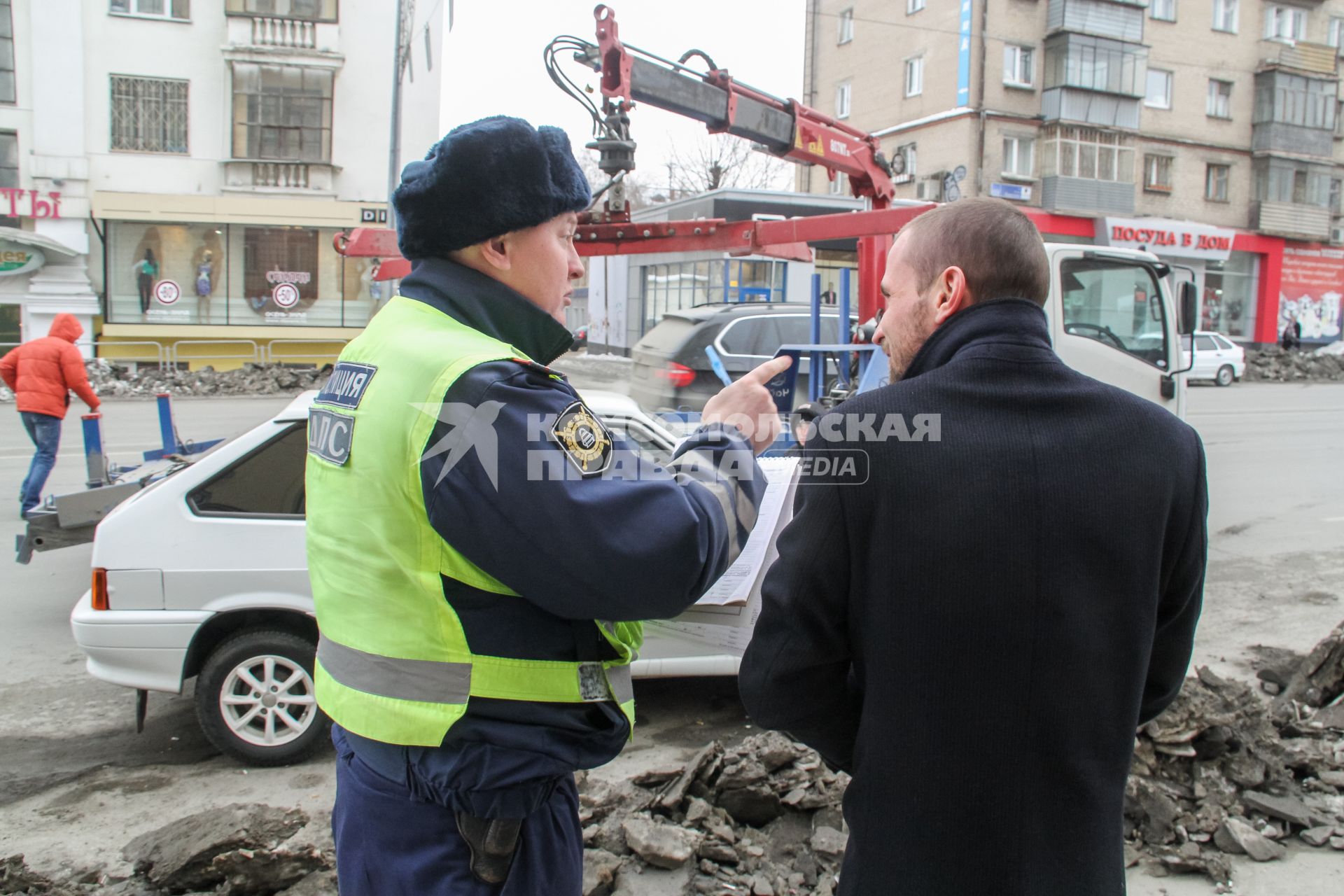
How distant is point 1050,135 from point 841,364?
3154cm

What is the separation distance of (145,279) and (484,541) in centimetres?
2643

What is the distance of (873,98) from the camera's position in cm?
3747

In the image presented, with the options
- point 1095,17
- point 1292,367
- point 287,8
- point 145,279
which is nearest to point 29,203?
point 145,279

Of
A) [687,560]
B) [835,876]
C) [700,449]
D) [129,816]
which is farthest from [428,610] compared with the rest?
[129,816]

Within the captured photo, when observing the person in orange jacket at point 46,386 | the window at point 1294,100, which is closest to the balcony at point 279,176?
the person in orange jacket at point 46,386

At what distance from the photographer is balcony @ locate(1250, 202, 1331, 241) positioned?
36.9 m

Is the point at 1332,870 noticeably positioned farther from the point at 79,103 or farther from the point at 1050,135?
the point at 1050,135

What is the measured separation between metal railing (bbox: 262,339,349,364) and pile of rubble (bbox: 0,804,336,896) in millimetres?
22214

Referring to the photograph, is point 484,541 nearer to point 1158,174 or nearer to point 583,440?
point 583,440

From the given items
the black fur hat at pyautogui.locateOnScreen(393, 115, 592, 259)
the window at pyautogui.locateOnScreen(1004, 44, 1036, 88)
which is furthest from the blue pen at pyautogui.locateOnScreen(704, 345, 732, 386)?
the window at pyautogui.locateOnScreen(1004, 44, 1036, 88)

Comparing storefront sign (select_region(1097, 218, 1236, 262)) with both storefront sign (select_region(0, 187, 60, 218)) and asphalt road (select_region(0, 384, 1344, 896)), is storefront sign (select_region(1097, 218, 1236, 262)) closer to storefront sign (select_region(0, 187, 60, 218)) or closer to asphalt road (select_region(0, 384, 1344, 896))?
asphalt road (select_region(0, 384, 1344, 896))

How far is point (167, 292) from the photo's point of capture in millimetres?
24531

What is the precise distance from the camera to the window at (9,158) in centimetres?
2442

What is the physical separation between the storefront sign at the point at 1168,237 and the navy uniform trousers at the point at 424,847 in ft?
116
